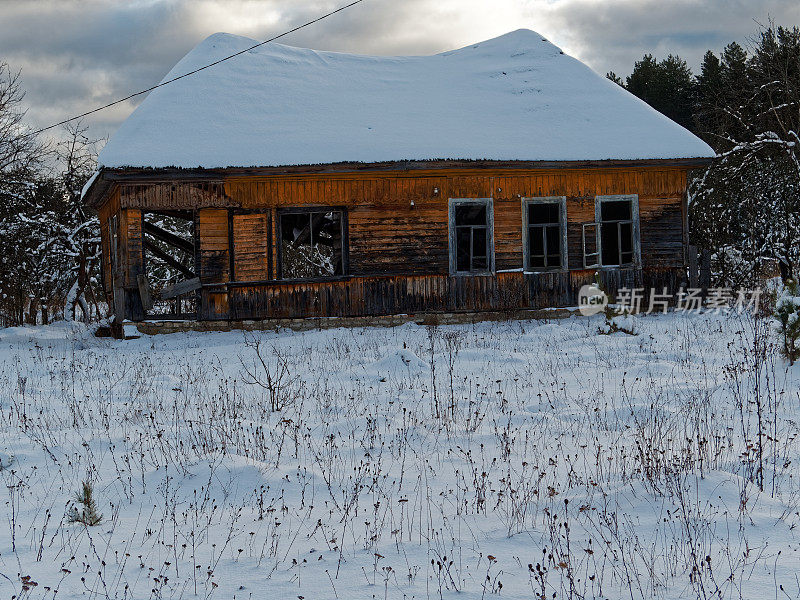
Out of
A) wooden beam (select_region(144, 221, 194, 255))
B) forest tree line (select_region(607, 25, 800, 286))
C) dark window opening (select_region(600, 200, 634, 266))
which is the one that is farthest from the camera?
forest tree line (select_region(607, 25, 800, 286))

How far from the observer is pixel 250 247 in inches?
597

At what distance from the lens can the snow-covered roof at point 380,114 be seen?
15.0 m

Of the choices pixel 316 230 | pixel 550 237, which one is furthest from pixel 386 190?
pixel 550 237

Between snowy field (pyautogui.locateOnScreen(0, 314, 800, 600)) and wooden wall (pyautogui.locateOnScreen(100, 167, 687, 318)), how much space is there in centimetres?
535

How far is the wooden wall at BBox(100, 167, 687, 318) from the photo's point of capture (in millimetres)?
15000

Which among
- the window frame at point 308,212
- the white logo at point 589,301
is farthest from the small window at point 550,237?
the window frame at point 308,212

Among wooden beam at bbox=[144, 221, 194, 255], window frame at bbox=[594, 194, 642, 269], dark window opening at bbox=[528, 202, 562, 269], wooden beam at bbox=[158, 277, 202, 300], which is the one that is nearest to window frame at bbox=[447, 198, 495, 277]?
dark window opening at bbox=[528, 202, 562, 269]

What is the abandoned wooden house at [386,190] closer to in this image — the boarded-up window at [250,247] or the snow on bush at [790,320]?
the boarded-up window at [250,247]

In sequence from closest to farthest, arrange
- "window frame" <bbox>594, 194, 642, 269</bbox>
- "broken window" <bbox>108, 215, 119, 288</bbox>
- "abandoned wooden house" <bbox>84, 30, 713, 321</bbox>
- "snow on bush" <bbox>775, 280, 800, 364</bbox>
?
"snow on bush" <bbox>775, 280, 800, 364</bbox> → "abandoned wooden house" <bbox>84, 30, 713, 321</bbox> → "broken window" <bbox>108, 215, 119, 288</bbox> → "window frame" <bbox>594, 194, 642, 269</bbox>

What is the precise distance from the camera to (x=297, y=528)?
4.70 metres

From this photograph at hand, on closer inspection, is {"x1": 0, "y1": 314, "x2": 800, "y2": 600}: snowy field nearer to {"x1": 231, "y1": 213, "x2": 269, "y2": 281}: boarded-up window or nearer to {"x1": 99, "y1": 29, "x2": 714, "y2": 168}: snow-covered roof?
{"x1": 231, "y1": 213, "x2": 269, "y2": 281}: boarded-up window

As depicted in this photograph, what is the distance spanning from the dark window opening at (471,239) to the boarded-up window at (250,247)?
388 cm

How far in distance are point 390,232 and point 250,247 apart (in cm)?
280

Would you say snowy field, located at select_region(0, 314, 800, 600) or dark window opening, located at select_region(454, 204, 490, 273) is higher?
dark window opening, located at select_region(454, 204, 490, 273)
